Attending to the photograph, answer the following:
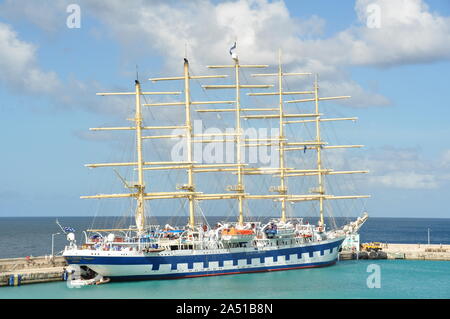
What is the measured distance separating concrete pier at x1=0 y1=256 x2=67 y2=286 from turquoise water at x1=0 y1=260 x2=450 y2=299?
103cm

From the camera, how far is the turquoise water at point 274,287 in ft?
138

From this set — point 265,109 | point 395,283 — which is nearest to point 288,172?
point 265,109

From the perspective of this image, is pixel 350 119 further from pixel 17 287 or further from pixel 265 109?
pixel 17 287

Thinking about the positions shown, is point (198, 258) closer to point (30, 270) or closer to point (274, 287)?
point (274, 287)

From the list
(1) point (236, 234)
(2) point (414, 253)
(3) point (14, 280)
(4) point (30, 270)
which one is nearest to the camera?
(3) point (14, 280)

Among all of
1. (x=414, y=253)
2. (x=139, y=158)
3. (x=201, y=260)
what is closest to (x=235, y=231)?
(x=201, y=260)

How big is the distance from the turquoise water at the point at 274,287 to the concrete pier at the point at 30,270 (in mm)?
1033

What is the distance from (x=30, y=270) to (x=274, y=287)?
21.7m

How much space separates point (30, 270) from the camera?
49.0m

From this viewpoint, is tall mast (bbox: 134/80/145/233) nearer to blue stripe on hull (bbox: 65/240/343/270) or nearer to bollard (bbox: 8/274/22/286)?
blue stripe on hull (bbox: 65/240/343/270)

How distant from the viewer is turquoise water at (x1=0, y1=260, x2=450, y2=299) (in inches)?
1654
